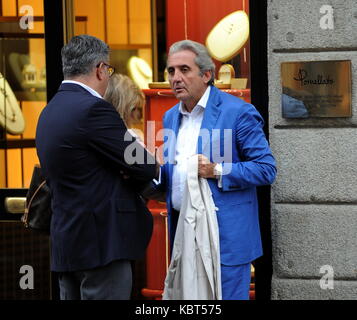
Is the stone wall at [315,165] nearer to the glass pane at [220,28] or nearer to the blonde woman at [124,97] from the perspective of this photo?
the glass pane at [220,28]

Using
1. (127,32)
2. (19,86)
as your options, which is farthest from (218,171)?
(127,32)

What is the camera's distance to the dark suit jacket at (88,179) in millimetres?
3662

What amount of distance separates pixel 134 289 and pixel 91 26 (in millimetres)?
2011

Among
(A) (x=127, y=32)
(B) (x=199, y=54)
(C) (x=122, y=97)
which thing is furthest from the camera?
(A) (x=127, y=32)

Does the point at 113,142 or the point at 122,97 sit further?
the point at 122,97

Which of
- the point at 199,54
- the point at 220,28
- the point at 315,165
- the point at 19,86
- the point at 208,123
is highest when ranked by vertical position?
the point at 220,28

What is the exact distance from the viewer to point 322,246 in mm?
4688

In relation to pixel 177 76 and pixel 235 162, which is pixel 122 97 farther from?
pixel 235 162

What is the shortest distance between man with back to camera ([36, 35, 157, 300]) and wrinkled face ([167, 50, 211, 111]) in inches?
18.0

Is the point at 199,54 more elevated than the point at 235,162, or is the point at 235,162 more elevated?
the point at 199,54

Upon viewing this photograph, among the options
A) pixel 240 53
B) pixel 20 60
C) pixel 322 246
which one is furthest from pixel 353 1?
pixel 20 60

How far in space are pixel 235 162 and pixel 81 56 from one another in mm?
948

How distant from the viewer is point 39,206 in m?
Answer: 4.03
